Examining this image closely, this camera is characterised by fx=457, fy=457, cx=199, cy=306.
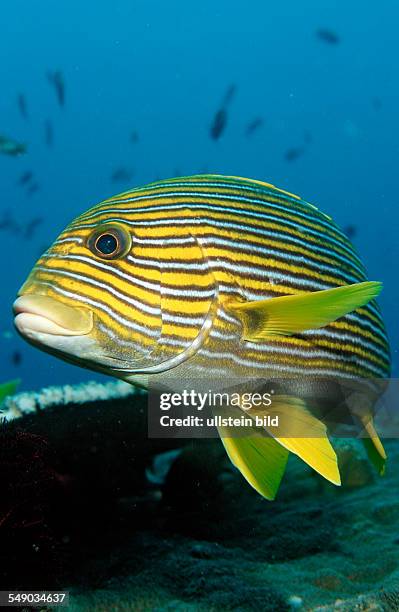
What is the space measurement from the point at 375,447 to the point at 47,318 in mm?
2085

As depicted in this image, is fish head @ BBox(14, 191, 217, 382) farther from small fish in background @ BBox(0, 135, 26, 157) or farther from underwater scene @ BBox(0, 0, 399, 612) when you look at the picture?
small fish in background @ BBox(0, 135, 26, 157)

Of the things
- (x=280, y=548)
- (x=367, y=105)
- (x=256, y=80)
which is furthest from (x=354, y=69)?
(x=280, y=548)

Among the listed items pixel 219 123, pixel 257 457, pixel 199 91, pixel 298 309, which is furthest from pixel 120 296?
pixel 199 91

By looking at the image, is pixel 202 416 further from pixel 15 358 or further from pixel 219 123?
pixel 15 358

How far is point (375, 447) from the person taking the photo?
278 centimetres

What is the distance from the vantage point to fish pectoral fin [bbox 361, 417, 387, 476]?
108 inches

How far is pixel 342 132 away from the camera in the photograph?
93.8 metres

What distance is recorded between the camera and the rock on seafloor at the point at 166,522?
2.99 meters

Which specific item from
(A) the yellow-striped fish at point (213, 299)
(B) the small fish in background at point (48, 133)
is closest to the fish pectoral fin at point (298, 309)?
(A) the yellow-striped fish at point (213, 299)

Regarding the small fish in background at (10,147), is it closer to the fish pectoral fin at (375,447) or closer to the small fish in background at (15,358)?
the small fish in background at (15,358)

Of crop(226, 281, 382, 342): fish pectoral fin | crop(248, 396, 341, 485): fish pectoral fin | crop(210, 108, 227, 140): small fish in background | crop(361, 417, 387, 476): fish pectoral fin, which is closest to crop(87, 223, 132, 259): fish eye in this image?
crop(226, 281, 382, 342): fish pectoral fin

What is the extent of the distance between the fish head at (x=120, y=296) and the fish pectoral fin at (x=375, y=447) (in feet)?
4.34

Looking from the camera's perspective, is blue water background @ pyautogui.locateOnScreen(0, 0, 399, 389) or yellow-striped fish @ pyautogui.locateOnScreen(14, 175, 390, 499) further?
blue water background @ pyautogui.locateOnScreen(0, 0, 399, 389)

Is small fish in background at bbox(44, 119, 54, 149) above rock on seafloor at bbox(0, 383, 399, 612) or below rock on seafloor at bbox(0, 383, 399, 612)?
above
